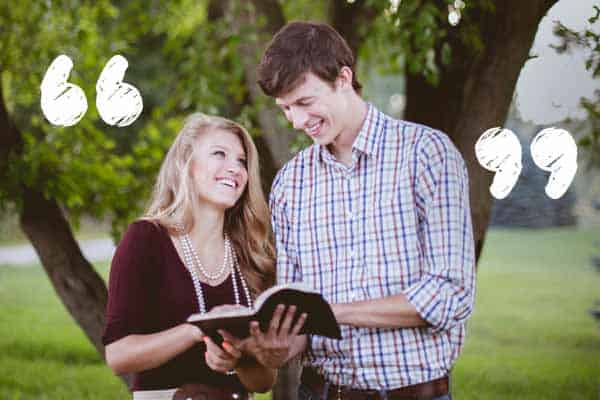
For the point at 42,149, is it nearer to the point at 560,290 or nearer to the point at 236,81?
the point at 236,81

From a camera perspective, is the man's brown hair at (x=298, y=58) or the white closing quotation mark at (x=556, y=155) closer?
the man's brown hair at (x=298, y=58)

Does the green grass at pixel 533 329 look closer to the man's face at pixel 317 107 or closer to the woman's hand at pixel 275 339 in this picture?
the woman's hand at pixel 275 339

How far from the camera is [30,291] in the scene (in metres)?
10.3

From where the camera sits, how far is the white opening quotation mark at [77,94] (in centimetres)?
434

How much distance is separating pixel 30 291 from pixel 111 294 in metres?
8.42

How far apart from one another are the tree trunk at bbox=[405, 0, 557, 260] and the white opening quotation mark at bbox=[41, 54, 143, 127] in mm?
1649

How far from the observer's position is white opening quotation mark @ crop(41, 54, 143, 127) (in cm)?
434

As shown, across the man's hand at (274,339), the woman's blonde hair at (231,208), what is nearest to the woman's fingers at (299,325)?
the man's hand at (274,339)

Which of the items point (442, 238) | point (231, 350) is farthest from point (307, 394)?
point (442, 238)

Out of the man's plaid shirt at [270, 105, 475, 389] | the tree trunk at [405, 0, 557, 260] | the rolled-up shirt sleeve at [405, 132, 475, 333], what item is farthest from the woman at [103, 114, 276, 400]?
the tree trunk at [405, 0, 557, 260]

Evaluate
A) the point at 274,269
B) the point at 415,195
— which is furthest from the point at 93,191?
the point at 415,195

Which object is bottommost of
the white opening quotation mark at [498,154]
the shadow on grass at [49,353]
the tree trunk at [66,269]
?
the shadow on grass at [49,353]

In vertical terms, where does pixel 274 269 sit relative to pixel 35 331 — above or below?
above

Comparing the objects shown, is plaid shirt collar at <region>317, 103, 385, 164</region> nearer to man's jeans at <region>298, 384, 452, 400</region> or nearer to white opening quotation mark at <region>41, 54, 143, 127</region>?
man's jeans at <region>298, 384, 452, 400</region>
